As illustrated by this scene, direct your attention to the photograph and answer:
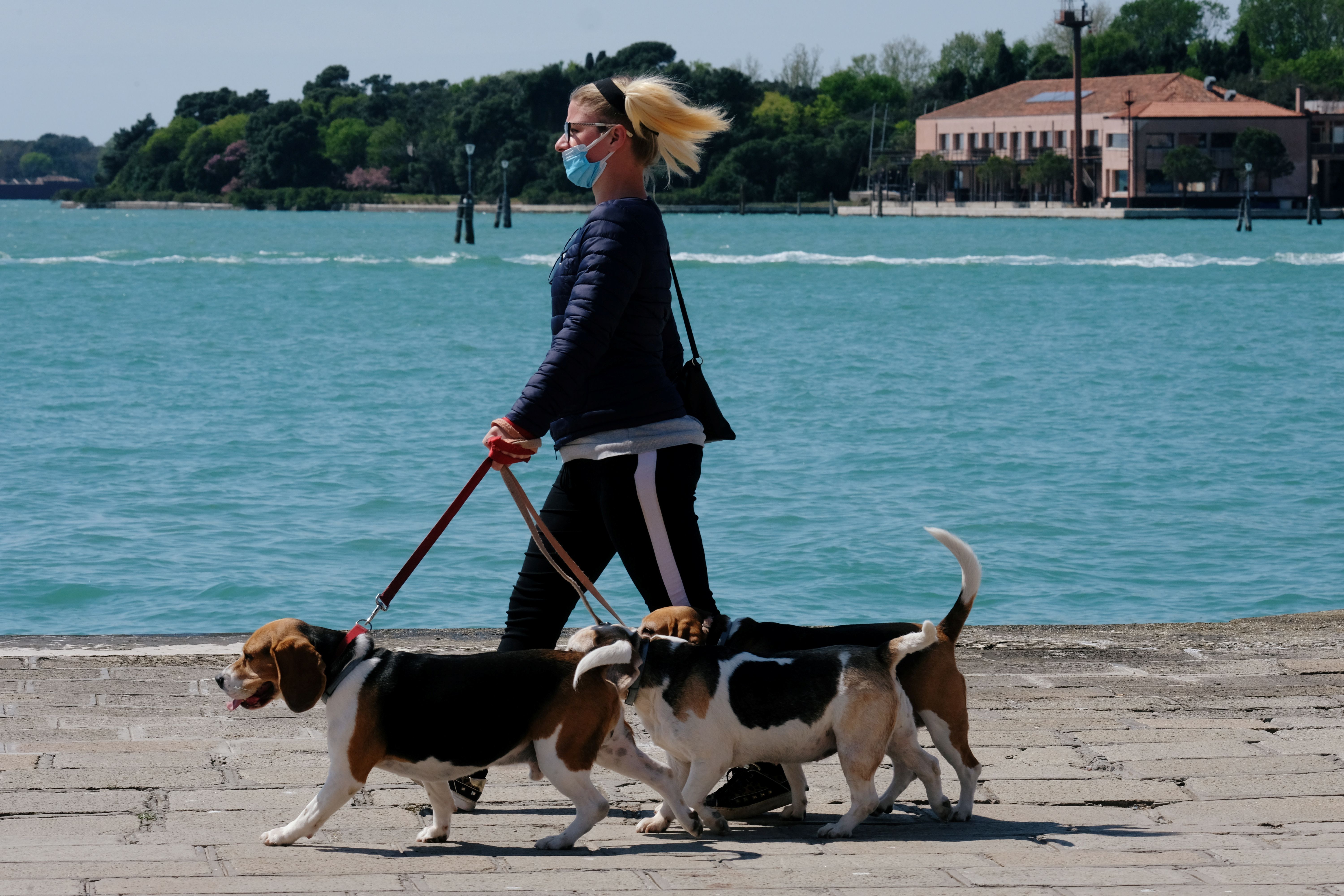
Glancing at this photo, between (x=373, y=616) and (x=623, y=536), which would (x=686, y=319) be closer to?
(x=623, y=536)

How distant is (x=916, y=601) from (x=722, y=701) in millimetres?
9298

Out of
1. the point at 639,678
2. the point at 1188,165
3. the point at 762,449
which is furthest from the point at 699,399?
the point at 1188,165

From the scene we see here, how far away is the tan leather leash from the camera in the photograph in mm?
4297

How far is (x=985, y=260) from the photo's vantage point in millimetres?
64750

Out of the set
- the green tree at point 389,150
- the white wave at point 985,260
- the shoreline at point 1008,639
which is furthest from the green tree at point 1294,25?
the shoreline at point 1008,639

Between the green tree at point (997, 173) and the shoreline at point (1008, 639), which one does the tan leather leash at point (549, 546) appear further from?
the green tree at point (997, 173)

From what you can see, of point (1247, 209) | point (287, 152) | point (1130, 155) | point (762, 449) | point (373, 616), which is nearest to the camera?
point (373, 616)

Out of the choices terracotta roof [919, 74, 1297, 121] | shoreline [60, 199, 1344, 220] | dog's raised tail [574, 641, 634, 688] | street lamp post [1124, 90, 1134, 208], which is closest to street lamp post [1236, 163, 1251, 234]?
shoreline [60, 199, 1344, 220]

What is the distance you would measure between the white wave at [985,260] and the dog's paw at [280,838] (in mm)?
58988

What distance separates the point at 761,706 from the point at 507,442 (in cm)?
92

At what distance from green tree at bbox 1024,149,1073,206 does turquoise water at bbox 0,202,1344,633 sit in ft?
190

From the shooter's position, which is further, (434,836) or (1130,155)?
(1130,155)

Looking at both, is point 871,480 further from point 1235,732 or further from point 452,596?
point 1235,732

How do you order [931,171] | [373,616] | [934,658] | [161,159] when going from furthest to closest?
[161,159]
[931,171]
[934,658]
[373,616]
